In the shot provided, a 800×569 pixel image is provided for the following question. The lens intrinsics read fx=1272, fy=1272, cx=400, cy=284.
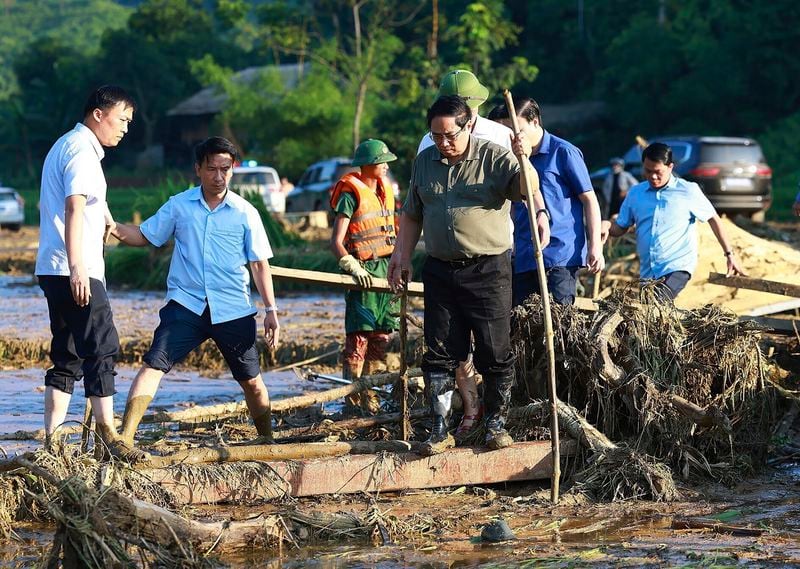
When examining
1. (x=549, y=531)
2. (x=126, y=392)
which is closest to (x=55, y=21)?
(x=126, y=392)

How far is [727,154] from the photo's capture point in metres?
22.8

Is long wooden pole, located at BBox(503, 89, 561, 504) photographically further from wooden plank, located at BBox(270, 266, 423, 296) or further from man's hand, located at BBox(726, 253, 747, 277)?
man's hand, located at BBox(726, 253, 747, 277)

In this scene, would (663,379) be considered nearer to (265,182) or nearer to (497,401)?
(497,401)

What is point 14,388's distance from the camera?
9.95m

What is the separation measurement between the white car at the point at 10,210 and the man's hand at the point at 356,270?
27810mm

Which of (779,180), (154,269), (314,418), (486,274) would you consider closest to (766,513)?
(486,274)

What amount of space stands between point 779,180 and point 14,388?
2524 cm

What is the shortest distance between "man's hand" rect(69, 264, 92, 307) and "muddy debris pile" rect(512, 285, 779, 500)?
2.28 metres

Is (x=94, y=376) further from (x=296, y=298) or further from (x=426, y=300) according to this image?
(x=296, y=298)

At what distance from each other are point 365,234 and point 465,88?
1.64 metres

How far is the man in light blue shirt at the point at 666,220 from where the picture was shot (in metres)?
8.27

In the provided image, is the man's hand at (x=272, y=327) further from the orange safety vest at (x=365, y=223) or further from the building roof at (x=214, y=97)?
the building roof at (x=214, y=97)

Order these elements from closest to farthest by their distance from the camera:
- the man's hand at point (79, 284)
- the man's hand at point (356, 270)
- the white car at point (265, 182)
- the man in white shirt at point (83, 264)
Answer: the man's hand at point (79, 284), the man in white shirt at point (83, 264), the man's hand at point (356, 270), the white car at point (265, 182)

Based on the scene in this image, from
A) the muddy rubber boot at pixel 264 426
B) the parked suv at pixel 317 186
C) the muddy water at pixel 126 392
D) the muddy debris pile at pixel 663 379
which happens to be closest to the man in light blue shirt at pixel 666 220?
the muddy debris pile at pixel 663 379
